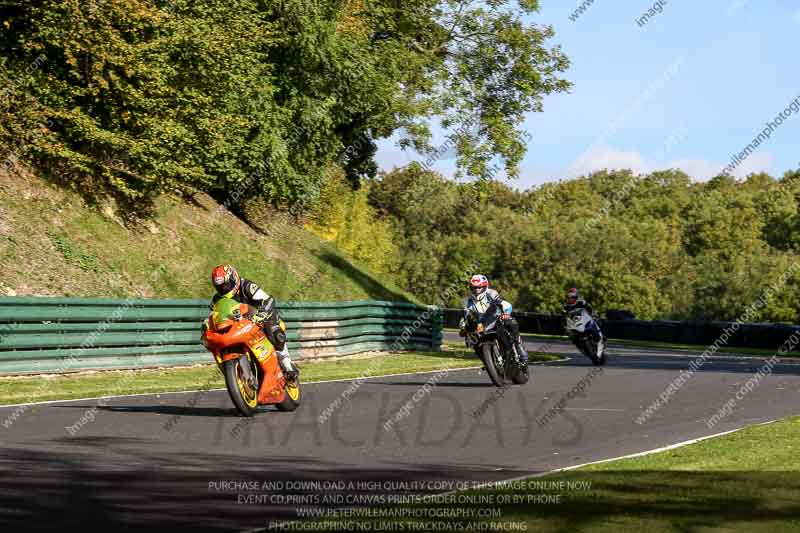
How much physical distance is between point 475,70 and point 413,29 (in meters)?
2.69

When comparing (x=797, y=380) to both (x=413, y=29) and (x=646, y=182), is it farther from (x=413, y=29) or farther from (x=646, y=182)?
(x=646, y=182)

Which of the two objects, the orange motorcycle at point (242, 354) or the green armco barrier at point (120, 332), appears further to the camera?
the green armco barrier at point (120, 332)

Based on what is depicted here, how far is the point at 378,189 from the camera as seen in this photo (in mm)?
113625

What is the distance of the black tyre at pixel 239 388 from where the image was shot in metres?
13.5

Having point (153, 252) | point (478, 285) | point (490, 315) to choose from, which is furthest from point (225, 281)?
point (153, 252)

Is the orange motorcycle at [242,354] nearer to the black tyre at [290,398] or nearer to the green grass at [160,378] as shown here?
the black tyre at [290,398]

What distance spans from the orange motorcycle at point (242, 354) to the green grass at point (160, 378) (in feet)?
12.6

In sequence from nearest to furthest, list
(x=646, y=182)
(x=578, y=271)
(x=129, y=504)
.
Answer: 1. (x=129, y=504)
2. (x=578, y=271)
3. (x=646, y=182)

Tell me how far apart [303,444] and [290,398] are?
3292 millimetres

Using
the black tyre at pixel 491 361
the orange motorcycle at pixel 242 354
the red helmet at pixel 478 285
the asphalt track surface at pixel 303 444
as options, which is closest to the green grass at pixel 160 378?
the asphalt track surface at pixel 303 444

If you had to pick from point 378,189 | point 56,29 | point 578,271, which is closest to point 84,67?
point 56,29

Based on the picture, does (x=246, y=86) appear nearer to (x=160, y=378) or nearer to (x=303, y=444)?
(x=160, y=378)

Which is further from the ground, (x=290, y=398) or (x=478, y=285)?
(x=478, y=285)

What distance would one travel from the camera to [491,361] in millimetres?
19359
